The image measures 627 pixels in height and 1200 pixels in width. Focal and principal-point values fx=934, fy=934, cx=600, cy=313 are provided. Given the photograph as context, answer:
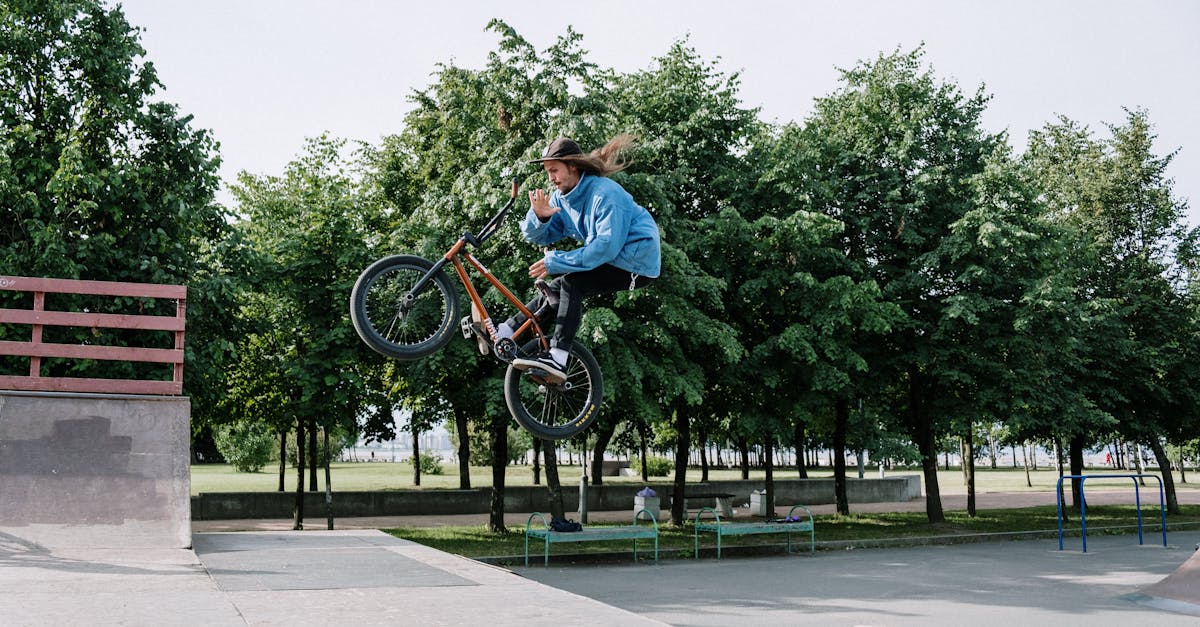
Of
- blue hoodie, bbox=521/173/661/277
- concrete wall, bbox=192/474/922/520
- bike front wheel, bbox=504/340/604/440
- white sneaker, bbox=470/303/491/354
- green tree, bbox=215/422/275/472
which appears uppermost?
blue hoodie, bbox=521/173/661/277

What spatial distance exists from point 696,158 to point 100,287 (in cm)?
1563

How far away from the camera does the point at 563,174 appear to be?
6.11m

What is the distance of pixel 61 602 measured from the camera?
7.56 meters

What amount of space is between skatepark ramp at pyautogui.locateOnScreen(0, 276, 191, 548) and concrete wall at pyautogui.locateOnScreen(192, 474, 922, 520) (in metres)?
15.8

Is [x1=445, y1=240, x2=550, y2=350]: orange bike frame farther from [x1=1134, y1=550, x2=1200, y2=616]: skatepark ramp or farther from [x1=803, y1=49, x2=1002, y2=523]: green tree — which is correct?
[x1=803, y1=49, x2=1002, y2=523]: green tree

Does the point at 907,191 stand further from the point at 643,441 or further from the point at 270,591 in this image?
the point at 270,591

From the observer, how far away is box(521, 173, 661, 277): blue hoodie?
5.94 metres

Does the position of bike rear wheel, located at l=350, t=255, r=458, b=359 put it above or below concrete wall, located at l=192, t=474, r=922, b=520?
above

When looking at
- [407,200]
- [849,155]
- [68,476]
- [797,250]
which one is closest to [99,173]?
[68,476]

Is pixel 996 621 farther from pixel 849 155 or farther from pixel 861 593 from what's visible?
pixel 849 155

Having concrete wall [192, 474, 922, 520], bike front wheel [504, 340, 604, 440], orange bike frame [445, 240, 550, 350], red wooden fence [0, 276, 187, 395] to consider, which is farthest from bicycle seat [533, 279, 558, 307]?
concrete wall [192, 474, 922, 520]

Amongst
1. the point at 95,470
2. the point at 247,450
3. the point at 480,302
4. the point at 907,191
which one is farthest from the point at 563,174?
the point at 247,450

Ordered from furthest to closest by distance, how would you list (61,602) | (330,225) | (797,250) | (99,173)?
(797,250), (330,225), (99,173), (61,602)

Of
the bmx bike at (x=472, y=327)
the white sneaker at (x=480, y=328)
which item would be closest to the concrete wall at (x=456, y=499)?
the bmx bike at (x=472, y=327)
